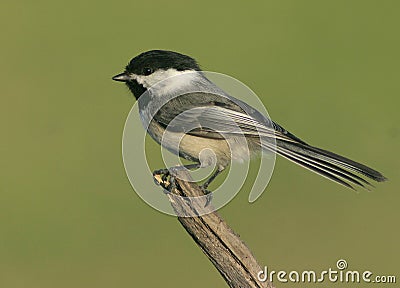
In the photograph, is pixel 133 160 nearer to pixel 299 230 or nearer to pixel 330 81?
pixel 299 230

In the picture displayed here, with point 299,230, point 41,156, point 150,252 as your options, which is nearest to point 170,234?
point 150,252

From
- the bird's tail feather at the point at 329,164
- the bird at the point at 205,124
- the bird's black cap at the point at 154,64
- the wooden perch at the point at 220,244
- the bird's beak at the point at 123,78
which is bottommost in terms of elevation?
the wooden perch at the point at 220,244

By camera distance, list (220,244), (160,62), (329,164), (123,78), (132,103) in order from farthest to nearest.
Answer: (132,103) < (123,78) < (160,62) < (329,164) < (220,244)
